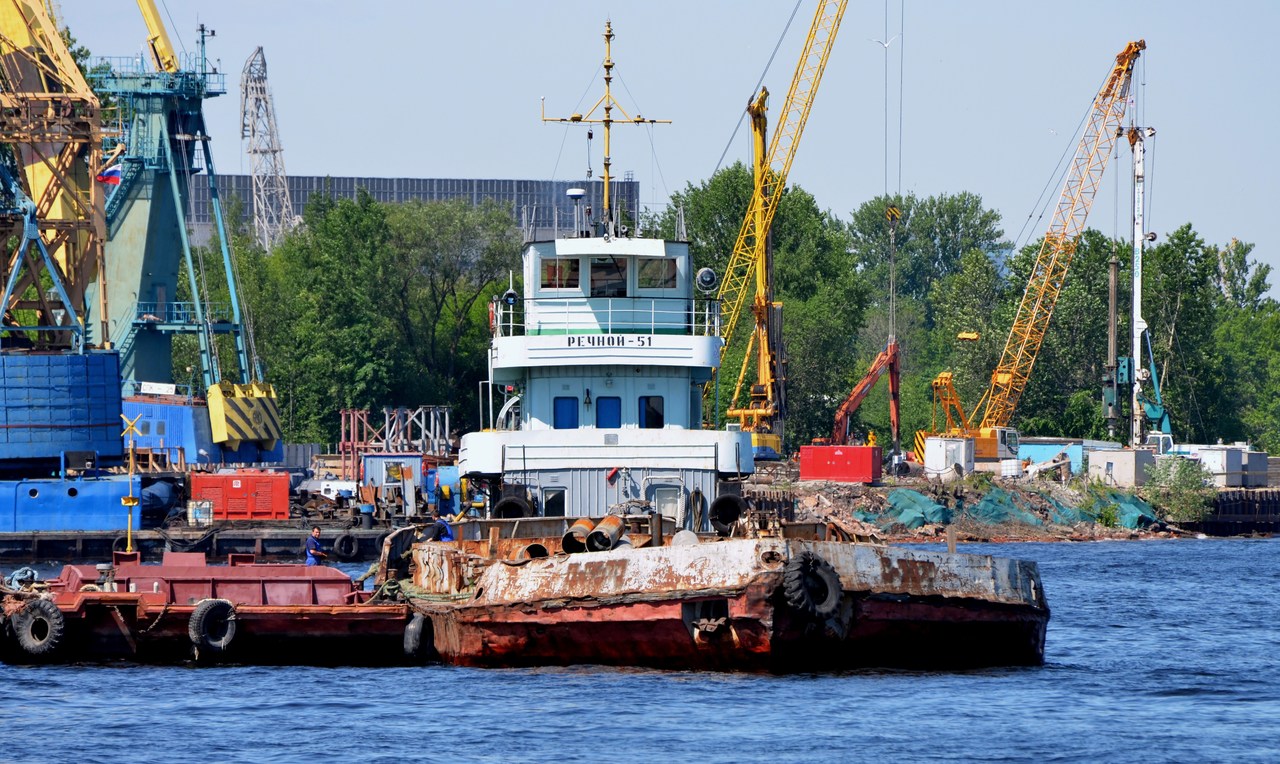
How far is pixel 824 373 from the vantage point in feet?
332

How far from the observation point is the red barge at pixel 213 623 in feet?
96.4

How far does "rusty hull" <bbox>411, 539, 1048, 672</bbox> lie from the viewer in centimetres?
2478

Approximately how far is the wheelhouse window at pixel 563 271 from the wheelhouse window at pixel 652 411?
248cm

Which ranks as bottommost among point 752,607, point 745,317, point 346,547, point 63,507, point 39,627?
point 39,627

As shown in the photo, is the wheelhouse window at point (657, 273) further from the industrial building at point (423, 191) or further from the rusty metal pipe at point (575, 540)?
the industrial building at point (423, 191)

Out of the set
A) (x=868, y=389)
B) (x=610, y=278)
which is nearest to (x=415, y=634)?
(x=610, y=278)

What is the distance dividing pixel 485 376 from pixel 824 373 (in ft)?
60.6

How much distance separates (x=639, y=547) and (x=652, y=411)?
24.1 feet

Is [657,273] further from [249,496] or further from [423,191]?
[423,191]

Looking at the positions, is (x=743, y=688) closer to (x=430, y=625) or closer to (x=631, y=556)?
(x=631, y=556)

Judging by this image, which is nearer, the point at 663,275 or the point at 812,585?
the point at 812,585

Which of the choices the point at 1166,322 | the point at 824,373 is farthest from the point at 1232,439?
the point at 824,373

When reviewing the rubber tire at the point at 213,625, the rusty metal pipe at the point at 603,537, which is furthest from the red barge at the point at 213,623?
the rusty metal pipe at the point at 603,537

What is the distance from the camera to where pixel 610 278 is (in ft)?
111
